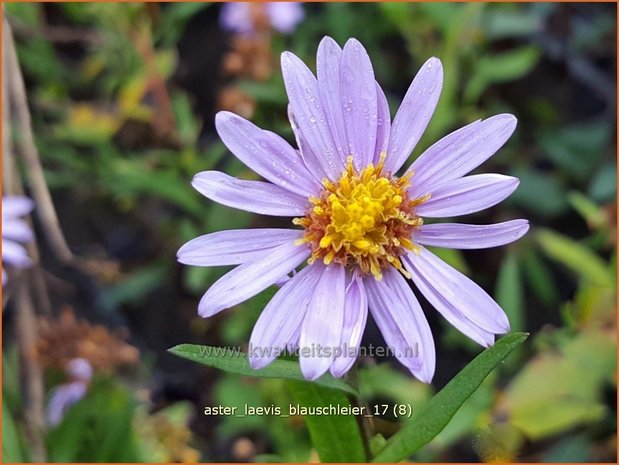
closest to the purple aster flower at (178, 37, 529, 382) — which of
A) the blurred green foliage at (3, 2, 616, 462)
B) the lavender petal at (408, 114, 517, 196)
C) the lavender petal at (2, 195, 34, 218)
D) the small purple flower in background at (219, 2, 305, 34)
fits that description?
the lavender petal at (408, 114, 517, 196)

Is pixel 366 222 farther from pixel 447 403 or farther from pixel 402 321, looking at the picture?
pixel 447 403

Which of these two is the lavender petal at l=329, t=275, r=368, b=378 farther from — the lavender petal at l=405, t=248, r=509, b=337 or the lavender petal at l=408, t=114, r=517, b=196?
the lavender petal at l=408, t=114, r=517, b=196

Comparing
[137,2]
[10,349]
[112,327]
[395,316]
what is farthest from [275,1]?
[395,316]

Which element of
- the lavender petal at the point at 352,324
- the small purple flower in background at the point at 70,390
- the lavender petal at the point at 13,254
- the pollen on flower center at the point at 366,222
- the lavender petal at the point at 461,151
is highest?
the lavender petal at the point at 461,151

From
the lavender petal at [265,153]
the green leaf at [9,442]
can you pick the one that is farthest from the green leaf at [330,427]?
the green leaf at [9,442]

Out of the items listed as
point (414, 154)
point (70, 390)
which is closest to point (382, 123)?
point (414, 154)

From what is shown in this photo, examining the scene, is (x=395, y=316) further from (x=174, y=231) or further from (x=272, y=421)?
(x=174, y=231)

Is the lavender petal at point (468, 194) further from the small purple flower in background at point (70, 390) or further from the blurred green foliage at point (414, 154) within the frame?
the small purple flower in background at point (70, 390)
